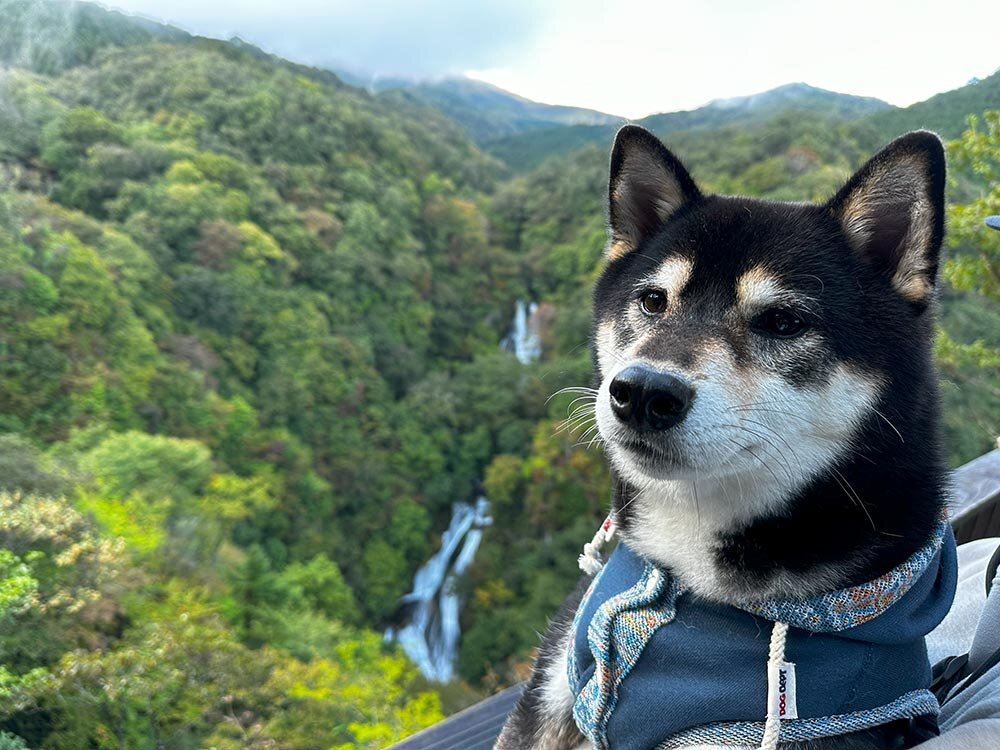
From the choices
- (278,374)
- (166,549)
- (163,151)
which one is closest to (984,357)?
(166,549)

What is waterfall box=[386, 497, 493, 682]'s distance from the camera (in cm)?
1567

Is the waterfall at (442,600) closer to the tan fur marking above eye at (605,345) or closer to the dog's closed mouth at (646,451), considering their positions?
the tan fur marking above eye at (605,345)

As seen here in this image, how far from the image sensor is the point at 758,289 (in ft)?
3.97

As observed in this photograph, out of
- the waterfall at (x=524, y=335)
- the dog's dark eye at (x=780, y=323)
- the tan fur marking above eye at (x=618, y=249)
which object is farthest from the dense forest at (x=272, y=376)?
the waterfall at (x=524, y=335)

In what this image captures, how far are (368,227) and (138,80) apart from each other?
340 inches

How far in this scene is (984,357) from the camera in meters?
5.96

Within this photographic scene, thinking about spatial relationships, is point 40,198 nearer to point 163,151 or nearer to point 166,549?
point 163,151

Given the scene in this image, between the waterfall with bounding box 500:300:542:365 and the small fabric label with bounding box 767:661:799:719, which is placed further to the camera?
the waterfall with bounding box 500:300:542:365

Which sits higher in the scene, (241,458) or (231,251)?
(231,251)

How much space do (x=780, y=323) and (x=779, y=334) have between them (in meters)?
0.02

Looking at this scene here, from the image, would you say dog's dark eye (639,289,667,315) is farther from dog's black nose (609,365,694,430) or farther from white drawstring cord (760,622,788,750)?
white drawstring cord (760,622,788,750)

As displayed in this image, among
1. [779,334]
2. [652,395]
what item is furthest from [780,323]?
[652,395]

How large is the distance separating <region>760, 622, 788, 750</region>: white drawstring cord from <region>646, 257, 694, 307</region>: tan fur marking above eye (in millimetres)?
631

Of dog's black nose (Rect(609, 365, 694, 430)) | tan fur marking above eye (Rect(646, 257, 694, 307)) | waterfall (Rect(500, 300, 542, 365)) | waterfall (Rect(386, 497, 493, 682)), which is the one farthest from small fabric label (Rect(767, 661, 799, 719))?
waterfall (Rect(500, 300, 542, 365))
